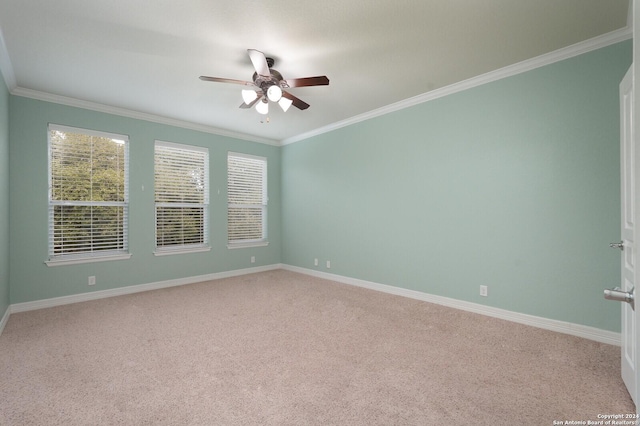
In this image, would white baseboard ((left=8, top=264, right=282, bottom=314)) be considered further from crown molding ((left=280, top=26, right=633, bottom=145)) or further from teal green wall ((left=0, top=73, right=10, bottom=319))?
crown molding ((left=280, top=26, right=633, bottom=145))

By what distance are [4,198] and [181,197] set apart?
205cm

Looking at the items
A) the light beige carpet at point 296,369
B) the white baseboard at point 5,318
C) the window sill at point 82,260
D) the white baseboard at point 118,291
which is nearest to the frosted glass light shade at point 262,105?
the light beige carpet at point 296,369

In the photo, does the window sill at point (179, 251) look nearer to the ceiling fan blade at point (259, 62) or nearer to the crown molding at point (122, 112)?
the crown molding at point (122, 112)

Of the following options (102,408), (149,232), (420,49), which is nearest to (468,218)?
(420,49)

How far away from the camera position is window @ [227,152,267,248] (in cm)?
559

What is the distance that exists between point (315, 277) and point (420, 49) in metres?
3.91

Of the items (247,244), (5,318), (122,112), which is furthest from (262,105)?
(5,318)

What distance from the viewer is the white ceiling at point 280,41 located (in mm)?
2225

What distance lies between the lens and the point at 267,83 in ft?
9.47

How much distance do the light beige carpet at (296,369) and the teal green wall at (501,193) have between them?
1.72 ft

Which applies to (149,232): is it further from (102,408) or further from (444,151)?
(444,151)

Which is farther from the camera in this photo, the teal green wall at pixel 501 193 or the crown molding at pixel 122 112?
the crown molding at pixel 122 112

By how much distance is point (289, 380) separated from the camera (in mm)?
2061

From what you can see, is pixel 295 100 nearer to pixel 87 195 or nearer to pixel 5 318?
pixel 87 195
